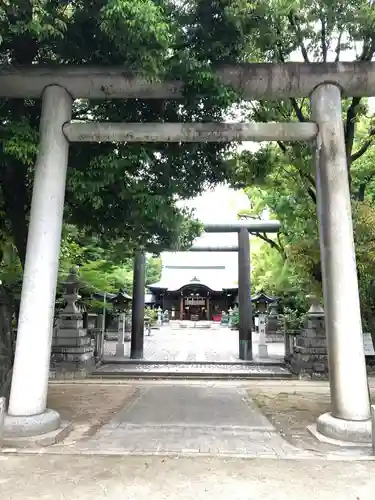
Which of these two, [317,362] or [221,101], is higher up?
[221,101]

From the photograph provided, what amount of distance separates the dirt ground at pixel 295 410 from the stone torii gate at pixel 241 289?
4987 mm

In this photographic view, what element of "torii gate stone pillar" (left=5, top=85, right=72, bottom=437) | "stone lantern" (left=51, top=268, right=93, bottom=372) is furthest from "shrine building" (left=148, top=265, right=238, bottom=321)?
"torii gate stone pillar" (left=5, top=85, right=72, bottom=437)

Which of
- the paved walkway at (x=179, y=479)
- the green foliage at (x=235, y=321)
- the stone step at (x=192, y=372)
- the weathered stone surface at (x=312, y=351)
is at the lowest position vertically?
the paved walkway at (x=179, y=479)

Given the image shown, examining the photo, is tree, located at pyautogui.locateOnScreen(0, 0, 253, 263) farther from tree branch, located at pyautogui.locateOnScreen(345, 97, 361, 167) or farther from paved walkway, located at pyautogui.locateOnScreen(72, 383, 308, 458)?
paved walkway, located at pyautogui.locateOnScreen(72, 383, 308, 458)

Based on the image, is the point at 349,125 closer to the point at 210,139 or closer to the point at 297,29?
the point at 297,29

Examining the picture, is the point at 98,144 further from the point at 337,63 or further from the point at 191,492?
the point at 191,492

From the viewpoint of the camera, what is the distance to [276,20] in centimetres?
675

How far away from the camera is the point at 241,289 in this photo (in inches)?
619

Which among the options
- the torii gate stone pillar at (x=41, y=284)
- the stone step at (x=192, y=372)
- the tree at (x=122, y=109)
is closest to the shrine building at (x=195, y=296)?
the stone step at (x=192, y=372)

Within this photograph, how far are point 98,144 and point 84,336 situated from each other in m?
7.42

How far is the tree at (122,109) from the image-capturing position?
5.37 m

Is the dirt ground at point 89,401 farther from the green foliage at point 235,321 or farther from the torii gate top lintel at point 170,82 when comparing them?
the green foliage at point 235,321

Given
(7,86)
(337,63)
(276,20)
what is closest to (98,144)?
(7,86)

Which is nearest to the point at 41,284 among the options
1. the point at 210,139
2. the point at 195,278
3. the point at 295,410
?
the point at 210,139
